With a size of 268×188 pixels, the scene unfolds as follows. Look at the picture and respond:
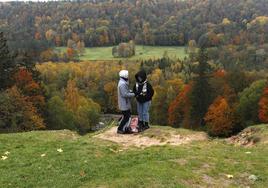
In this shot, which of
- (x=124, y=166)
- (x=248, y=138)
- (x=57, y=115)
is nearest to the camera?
(x=124, y=166)

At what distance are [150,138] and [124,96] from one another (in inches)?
115

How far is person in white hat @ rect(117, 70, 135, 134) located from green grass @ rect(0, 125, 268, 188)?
3592mm

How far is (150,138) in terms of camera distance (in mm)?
25906

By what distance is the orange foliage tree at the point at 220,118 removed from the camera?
65.1 m

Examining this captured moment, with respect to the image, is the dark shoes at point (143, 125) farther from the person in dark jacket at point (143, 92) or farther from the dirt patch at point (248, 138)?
the dirt patch at point (248, 138)

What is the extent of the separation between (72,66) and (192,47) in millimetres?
62913

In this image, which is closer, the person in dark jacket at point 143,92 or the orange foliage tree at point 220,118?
the person in dark jacket at point 143,92

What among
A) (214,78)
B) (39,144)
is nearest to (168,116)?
(214,78)

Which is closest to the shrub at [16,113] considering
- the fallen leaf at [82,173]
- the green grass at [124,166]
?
the green grass at [124,166]

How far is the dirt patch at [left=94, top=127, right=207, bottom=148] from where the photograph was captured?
24.8 m

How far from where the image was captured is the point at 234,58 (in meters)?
154

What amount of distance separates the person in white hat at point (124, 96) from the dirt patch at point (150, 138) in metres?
0.87

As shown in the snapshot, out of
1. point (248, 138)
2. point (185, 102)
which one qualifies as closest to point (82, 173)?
point (248, 138)

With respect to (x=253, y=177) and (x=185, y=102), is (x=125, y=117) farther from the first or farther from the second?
(x=185, y=102)
